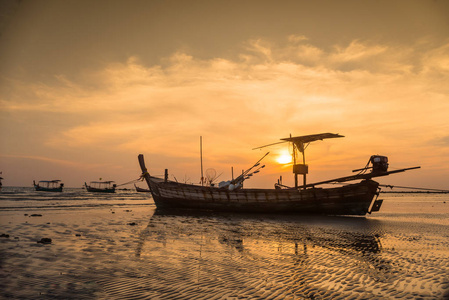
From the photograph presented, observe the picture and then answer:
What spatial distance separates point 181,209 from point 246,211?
29.6 feet

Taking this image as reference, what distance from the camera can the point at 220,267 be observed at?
28.7 feet

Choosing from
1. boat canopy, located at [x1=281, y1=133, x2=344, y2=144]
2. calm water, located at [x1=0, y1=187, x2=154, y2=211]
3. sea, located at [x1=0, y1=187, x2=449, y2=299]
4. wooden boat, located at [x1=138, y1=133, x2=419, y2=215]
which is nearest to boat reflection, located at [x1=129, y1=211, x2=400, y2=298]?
sea, located at [x1=0, y1=187, x2=449, y2=299]

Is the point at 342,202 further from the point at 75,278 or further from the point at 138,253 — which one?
the point at 75,278

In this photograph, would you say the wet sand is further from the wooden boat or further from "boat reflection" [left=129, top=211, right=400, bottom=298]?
the wooden boat

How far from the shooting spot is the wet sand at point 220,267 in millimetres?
6531

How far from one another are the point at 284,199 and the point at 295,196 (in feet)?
3.45

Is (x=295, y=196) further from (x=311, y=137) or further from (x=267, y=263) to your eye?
(x=267, y=263)

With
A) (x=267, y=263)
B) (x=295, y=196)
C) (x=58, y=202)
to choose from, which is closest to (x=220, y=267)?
(x=267, y=263)

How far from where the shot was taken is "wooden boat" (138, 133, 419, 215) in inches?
1035

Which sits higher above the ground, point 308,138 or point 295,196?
point 308,138

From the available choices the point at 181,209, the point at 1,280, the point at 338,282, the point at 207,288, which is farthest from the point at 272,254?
the point at 181,209

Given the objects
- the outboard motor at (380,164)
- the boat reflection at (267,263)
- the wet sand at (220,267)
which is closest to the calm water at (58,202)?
the wet sand at (220,267)

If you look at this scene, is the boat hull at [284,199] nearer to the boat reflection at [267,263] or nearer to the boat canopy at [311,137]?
the boat canopy at [311,137]

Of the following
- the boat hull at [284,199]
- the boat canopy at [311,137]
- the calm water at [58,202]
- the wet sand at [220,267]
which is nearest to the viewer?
the wet sand at [220,267]
